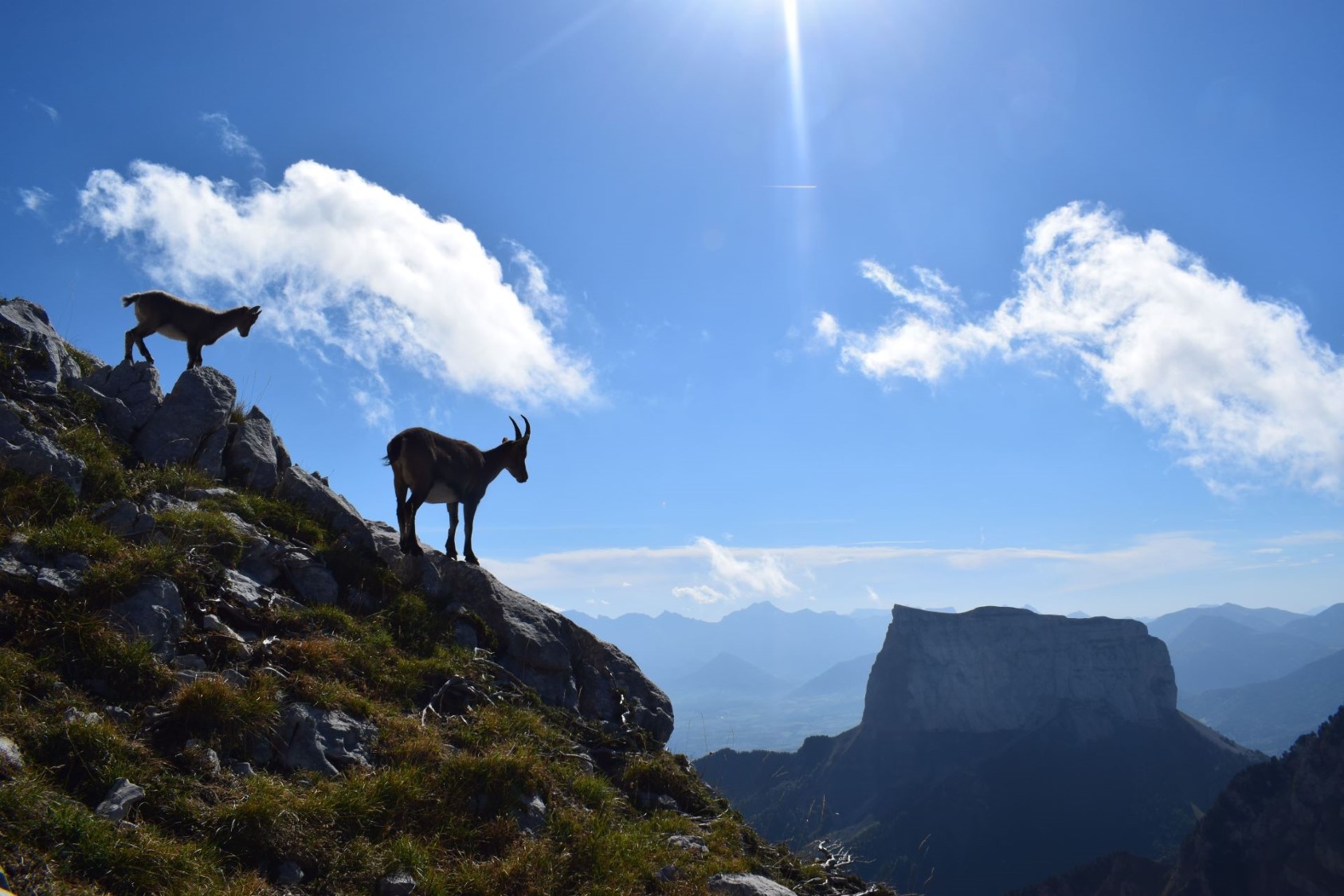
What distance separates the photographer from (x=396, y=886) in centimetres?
597

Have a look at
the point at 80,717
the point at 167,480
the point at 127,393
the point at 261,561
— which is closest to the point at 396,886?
the point at 80,717

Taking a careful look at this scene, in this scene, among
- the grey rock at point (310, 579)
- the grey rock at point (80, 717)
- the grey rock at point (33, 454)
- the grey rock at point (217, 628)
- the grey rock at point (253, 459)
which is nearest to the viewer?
the grey rock at point (80, 717)

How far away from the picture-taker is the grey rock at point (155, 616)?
25.0 ft

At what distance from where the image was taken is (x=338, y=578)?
11.2 metres

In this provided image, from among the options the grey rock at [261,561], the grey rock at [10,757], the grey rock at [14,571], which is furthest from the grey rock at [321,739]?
the grey rock at [14,571]

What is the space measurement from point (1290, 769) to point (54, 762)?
150 meters

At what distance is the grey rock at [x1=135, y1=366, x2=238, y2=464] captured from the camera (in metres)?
12.3

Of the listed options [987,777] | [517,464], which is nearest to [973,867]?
[987,777]

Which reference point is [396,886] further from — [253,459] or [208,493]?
[253,459]

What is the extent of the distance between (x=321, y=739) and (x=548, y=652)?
5.05 meters

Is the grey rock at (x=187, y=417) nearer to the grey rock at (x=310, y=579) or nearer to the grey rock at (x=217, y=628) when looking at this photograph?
the grey rock at (x=310, y=579)

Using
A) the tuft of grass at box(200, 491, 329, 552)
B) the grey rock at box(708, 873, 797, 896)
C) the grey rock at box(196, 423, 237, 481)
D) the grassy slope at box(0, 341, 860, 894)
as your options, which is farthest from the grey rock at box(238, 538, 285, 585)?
the grey rock at box(708, 873, 797, 896)

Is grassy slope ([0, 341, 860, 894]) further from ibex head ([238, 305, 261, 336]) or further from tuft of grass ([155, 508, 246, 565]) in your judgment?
ibex head ([238, 305, 261, 336])

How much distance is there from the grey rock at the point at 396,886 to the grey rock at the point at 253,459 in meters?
8.99
